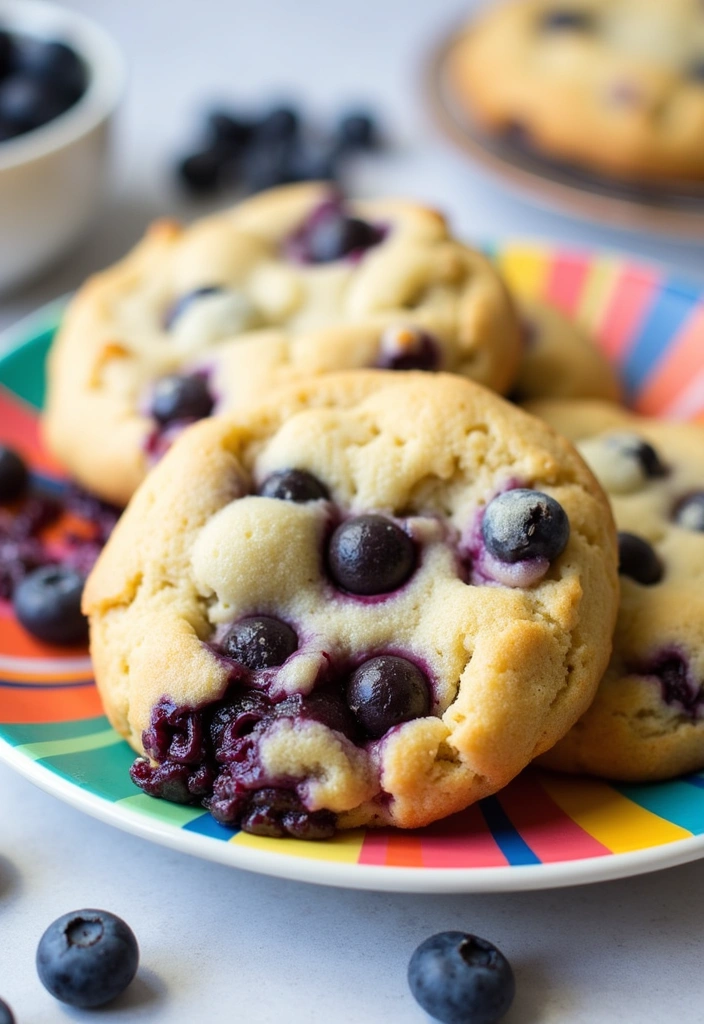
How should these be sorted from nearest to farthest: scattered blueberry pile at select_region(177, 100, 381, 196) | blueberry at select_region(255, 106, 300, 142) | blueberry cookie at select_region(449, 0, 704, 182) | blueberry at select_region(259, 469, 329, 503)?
blueberry at select_region(259, 469, 329, 503), blueberry cookie at select_region(449, 0, 704, 182), scattered blueberry pile at select_region(177, 100, 381, 196), blueberry at select_region(255, 106, 300, 142)

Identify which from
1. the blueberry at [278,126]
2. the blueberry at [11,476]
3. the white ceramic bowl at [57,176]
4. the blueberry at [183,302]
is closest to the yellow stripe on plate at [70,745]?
the blueberry at [11,476]

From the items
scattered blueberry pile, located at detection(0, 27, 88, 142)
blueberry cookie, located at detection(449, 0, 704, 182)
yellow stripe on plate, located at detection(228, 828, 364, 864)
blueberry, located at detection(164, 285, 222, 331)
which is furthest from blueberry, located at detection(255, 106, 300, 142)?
yellow stripe on plate, located at detection(228, 828, 364, 864)

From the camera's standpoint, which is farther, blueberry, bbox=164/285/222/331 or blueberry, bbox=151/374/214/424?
blueberry, bbox=164/285/222/331

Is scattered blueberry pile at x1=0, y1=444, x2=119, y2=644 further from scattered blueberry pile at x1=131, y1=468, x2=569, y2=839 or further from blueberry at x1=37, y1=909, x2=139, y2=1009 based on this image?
blueberry at x1=37, y1=909, x2=139, y2=1009

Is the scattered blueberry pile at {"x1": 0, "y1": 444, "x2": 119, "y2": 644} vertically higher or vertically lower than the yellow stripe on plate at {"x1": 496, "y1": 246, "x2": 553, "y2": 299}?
lower

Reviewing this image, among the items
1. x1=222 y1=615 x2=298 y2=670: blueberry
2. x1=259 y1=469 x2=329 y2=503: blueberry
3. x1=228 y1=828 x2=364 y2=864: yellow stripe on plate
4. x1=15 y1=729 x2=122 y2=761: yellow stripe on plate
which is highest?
x1=259 y1=469 x2=329 y2=503: blueberry

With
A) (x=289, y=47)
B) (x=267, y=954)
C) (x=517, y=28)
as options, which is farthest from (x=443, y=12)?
(x=267, y=954)

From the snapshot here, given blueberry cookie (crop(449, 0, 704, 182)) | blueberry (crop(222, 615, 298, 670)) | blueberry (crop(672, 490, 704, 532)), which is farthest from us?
blueberry cookie (crop(449, 0, 704, 182))
